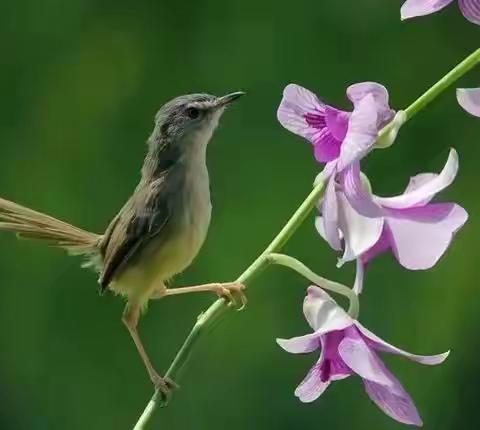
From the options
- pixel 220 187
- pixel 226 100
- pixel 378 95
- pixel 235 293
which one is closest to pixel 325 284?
pixel 378 95

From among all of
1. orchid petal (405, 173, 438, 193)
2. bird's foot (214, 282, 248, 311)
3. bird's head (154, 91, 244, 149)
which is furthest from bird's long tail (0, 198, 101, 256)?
orchid petal (405, 173, 438, 193)

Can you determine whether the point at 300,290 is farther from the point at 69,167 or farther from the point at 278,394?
the point at 69,167

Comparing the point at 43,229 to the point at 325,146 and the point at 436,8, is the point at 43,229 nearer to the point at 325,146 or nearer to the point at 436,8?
the point at 325,146

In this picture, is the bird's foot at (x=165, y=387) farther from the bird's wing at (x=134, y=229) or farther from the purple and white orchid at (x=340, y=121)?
the bird's wing at (x=134, y=229)

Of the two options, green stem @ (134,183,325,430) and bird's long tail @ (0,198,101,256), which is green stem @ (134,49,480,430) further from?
bird's long tail @ (0,198,101,256)

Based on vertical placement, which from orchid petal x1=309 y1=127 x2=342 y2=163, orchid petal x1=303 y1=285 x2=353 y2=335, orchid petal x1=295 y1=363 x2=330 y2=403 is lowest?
orchid petal x1=295 y1=363 x2=330 y2=403

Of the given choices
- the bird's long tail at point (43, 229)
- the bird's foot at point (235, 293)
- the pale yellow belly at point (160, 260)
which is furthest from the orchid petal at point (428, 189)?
the pale yellow belly at point (160, 260)
